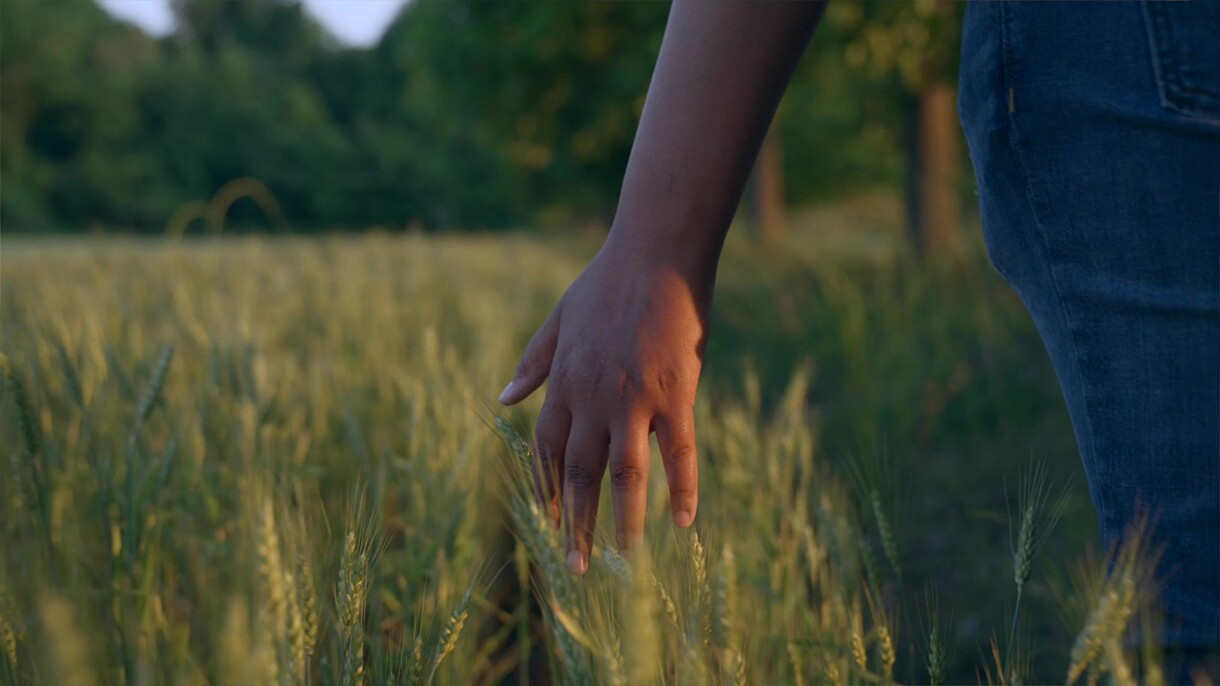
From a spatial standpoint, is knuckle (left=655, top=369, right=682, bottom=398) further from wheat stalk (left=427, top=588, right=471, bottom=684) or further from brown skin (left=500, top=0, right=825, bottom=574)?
wheat stalk (left=427, top=588, right=471, bottom=684)

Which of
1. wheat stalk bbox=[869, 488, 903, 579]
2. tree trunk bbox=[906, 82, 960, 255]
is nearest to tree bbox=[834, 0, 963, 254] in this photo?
tree trunk bbox=[906, 82, 960, 255]

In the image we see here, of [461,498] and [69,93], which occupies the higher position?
[69,93]

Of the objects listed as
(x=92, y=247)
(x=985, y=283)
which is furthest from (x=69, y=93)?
(x=985, y=283)

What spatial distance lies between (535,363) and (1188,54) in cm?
69

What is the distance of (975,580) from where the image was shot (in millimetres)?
2297

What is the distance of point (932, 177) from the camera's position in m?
6.99

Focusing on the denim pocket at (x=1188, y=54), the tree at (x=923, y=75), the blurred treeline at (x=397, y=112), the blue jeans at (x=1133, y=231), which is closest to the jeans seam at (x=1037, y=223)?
the blue jeans at (x=1133, y=231)

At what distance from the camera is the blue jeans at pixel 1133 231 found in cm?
83

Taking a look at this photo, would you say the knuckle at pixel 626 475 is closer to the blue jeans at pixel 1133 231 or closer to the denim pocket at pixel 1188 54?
the blue jeans at pixel 1133 231

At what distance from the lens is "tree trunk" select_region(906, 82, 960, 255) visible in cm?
677

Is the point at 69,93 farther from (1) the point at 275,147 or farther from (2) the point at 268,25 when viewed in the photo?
(2) the point at 268,25

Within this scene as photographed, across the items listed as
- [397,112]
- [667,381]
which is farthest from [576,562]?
[397,112]

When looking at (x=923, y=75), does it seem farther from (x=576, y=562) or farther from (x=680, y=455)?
(x=576, y=562)

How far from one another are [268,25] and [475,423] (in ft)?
189
